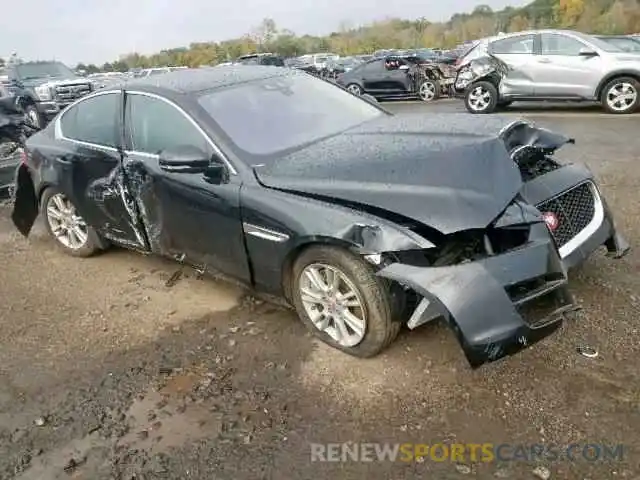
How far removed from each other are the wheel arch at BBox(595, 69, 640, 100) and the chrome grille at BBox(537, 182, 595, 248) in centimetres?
797

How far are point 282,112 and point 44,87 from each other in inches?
566

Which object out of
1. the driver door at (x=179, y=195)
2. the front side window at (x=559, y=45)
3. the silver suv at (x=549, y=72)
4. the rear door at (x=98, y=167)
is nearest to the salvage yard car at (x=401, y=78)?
the silver suv at (x=549, y=72)

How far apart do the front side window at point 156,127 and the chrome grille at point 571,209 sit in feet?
7.03

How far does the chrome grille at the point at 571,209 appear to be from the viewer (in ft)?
11.3

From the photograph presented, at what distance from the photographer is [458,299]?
2770 mm

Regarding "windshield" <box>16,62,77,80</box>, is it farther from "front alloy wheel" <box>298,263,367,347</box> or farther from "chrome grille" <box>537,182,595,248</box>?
"chrome grille" <box>537,182,595,248</box>

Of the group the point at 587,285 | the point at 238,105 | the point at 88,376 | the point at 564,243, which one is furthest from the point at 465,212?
the point at 88,376

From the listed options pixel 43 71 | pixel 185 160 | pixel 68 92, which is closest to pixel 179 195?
pixel 185 160

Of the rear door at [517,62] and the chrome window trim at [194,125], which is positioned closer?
the chrome window trim at [194,125]

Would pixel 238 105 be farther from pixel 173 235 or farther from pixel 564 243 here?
pixel 564 243

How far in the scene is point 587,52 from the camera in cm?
1073

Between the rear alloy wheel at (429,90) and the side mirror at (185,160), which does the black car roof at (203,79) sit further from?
the rear alloy wheel at (429,90)

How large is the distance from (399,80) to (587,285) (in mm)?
13263

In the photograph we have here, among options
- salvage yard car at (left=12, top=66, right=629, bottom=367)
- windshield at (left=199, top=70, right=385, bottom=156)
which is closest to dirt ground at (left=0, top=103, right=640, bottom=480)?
salvage yard car at (left=12, top=66, right=629, bottom=367)
